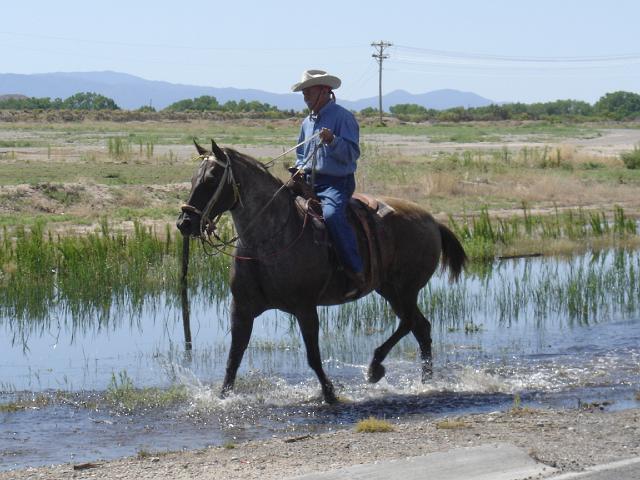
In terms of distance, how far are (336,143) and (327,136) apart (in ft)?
0.56

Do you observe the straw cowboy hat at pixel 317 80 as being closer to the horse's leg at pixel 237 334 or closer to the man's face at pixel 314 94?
the man's face at pixel 314 94

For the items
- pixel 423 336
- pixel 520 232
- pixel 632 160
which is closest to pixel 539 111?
pixel 632 160

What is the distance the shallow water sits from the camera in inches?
381

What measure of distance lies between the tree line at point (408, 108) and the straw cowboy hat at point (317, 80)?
A: 9825 cm

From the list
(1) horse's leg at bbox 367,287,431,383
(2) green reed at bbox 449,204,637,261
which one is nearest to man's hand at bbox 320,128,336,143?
(1) horse's leg at bbox 367,287,431,383

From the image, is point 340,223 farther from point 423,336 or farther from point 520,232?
point 520,232

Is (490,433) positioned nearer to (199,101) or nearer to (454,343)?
(454,343)

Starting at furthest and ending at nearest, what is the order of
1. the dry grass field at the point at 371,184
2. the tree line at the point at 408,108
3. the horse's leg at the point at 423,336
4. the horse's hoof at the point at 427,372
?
the tree line at the point at 408,108, the dry grass field at the point at 371,184, the horse's leg at the point at 423,336, the horse's hoof at the point at 427,372

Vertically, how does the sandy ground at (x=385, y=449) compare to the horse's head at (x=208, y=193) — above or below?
below

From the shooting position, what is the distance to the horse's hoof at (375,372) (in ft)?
37.0

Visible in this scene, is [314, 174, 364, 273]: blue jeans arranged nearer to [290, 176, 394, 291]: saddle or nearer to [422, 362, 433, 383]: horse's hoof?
[290, 176, 394, 291]: saddle

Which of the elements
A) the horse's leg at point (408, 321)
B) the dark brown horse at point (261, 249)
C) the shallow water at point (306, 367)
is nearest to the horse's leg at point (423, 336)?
the horse's leg at point (408, 321)

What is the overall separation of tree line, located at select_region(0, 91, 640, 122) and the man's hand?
9865 centimetres

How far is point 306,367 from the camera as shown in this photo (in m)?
12.4
